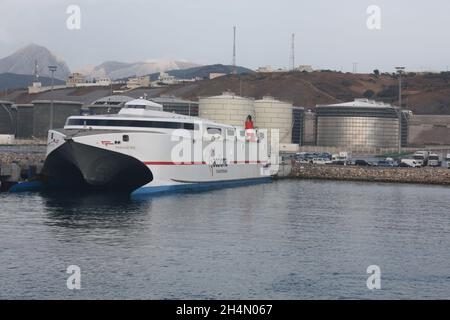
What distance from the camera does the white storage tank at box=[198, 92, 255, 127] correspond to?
16150 centimetres

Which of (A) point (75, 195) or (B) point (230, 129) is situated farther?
(B) point (230, 129)

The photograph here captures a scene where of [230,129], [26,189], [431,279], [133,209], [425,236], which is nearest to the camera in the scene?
[431,279]

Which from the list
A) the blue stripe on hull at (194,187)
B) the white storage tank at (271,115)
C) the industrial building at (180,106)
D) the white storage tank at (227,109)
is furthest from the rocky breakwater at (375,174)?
the industrial building at (180,106)

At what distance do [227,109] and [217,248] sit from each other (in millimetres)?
120007

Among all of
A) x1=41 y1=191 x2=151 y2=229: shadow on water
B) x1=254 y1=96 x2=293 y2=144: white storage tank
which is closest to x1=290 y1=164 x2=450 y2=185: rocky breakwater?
x1=41 y1=191 x2=151 y2=229: shadow on water

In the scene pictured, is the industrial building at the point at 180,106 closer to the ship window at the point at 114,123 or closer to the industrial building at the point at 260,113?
the industrial building at the point at 260,113

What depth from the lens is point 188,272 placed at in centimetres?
3612

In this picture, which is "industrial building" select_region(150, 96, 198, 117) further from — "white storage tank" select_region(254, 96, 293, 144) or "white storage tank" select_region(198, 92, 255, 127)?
"white storage tank" select_region(254, 96, 293, 144)

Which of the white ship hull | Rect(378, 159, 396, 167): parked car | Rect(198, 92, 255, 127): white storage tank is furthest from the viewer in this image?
Rect(198, 92, 255, 127): white storage tank

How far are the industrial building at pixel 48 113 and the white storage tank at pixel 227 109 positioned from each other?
147ft

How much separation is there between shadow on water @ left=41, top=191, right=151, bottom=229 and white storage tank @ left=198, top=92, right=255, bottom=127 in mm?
89930

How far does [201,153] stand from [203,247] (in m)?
39.8
